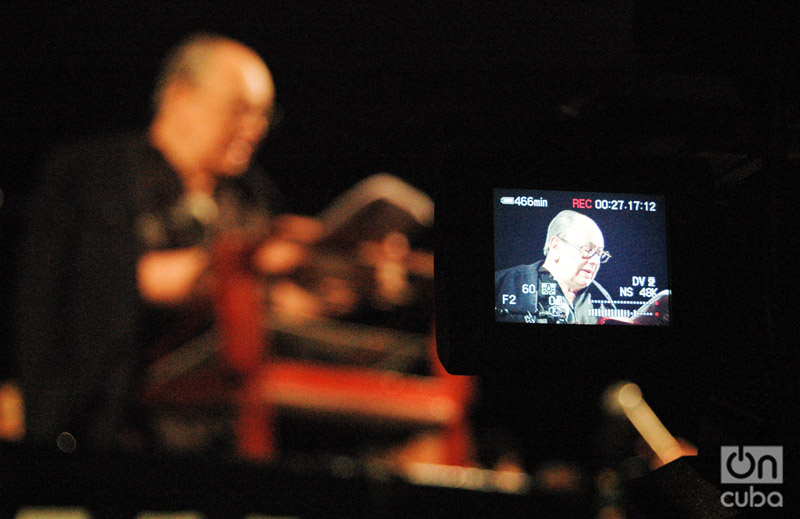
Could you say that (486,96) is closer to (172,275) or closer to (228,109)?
(228,109)

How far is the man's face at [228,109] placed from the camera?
257 centimetres

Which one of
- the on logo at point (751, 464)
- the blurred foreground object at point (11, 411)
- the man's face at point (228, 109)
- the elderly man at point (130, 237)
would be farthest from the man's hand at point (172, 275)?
the on logo at point (751, 464)

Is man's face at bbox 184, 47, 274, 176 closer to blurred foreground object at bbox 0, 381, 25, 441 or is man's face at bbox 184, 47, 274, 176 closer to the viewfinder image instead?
blurred foreground object at bbox 0, 381, 25, 441

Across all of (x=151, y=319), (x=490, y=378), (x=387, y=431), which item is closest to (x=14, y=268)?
(x=151, y=319)

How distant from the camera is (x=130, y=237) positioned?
2557 millimetres

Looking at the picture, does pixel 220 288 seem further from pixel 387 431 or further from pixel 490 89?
pixel 490 89

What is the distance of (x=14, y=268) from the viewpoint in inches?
104

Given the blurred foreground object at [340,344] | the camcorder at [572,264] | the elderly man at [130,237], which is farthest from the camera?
the blurred foreground object at [340,344]

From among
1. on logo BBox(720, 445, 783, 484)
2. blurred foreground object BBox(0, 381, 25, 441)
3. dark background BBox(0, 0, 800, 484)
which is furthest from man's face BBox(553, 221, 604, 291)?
blurred foreground object BBox(0, 381, 25, 441)

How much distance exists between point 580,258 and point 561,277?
0.12 feet

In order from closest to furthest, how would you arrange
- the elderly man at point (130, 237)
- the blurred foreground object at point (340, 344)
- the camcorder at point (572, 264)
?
the camcorder at point (572, 264) → the elderly man at point (130, 237) → the blurred foreground object at point (340, 344)

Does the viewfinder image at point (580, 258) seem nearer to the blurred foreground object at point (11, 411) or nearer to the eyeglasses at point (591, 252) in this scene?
the eyeglasses at point (591, 252)

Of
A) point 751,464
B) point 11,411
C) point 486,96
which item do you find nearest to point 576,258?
point 751,464

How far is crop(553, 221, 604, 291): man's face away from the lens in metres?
0.91
